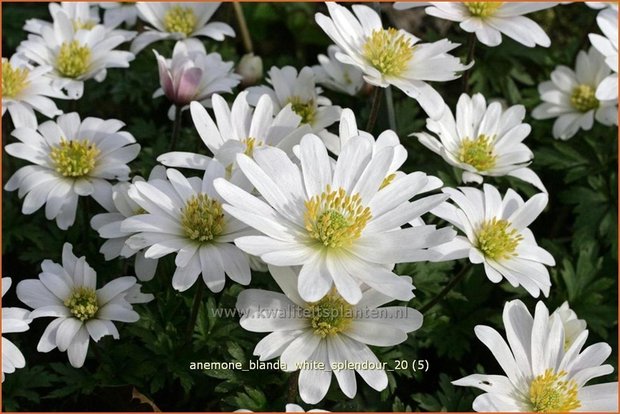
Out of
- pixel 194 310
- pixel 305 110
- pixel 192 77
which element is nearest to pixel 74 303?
pixel 194 310

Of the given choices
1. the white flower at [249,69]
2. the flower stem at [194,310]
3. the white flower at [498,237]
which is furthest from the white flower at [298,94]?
the flower stem at [194,310]

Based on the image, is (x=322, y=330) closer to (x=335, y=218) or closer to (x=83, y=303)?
(x=335, y=218)

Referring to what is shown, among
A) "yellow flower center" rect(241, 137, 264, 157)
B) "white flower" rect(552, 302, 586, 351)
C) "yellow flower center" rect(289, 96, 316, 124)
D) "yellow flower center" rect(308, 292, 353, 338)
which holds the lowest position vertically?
"yellow flower center" rect(308, 292, 353, 338)

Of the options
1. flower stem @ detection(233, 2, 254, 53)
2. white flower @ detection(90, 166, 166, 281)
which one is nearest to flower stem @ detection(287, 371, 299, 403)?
white flower @ detection(90, 166, 166, 281)

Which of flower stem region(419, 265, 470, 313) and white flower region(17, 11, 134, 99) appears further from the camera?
white flower region(17, 11, 134, 99)

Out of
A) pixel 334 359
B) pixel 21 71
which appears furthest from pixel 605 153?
pixel 21 71

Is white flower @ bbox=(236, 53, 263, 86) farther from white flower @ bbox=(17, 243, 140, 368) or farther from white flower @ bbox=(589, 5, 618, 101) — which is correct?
white flower @ bbox=(589, 5, 618, 101)
